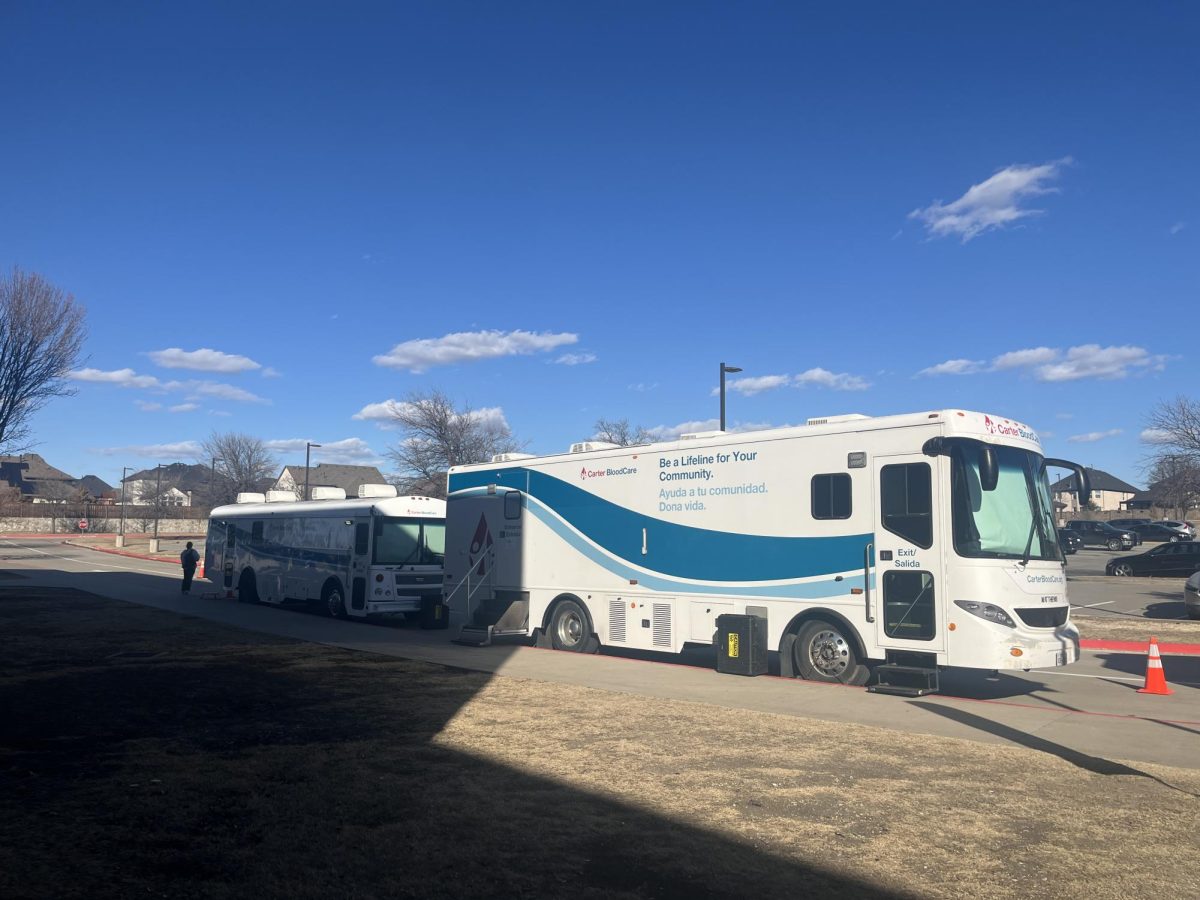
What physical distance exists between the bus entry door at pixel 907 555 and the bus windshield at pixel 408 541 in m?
11.1

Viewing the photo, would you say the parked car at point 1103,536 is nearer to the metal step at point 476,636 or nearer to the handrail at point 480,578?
A: the handrail at point 480,578

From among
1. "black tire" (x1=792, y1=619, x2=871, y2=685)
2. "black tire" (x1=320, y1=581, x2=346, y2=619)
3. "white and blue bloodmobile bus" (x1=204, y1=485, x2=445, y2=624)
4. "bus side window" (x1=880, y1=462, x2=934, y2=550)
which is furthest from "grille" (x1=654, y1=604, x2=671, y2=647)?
"black tire" (x1=320, y1=581, x2=346, y2=619)

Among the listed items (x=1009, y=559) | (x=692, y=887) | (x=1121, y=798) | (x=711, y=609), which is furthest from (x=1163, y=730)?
(x=692, y=887)

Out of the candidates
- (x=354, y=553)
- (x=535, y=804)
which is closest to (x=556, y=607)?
(x=354, y=553)

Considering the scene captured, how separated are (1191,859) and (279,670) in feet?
35.0

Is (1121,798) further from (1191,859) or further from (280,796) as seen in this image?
(280,796)

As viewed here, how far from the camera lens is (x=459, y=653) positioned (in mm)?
15961

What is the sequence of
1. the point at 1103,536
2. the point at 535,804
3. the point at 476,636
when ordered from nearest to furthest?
the point at 535,804 → the point at 476,636 → the point at 1103,536

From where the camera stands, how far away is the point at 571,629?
1620 centimetres

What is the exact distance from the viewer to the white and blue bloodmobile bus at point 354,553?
69.1ft

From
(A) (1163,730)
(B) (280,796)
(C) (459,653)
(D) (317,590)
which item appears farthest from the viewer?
(D) (317,590)

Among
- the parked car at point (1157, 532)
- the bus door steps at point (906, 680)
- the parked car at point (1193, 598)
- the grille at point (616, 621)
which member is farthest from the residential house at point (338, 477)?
the bus door steps at point (906, 680)

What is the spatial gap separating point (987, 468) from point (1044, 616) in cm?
204

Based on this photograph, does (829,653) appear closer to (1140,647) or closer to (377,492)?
(1140,647)
